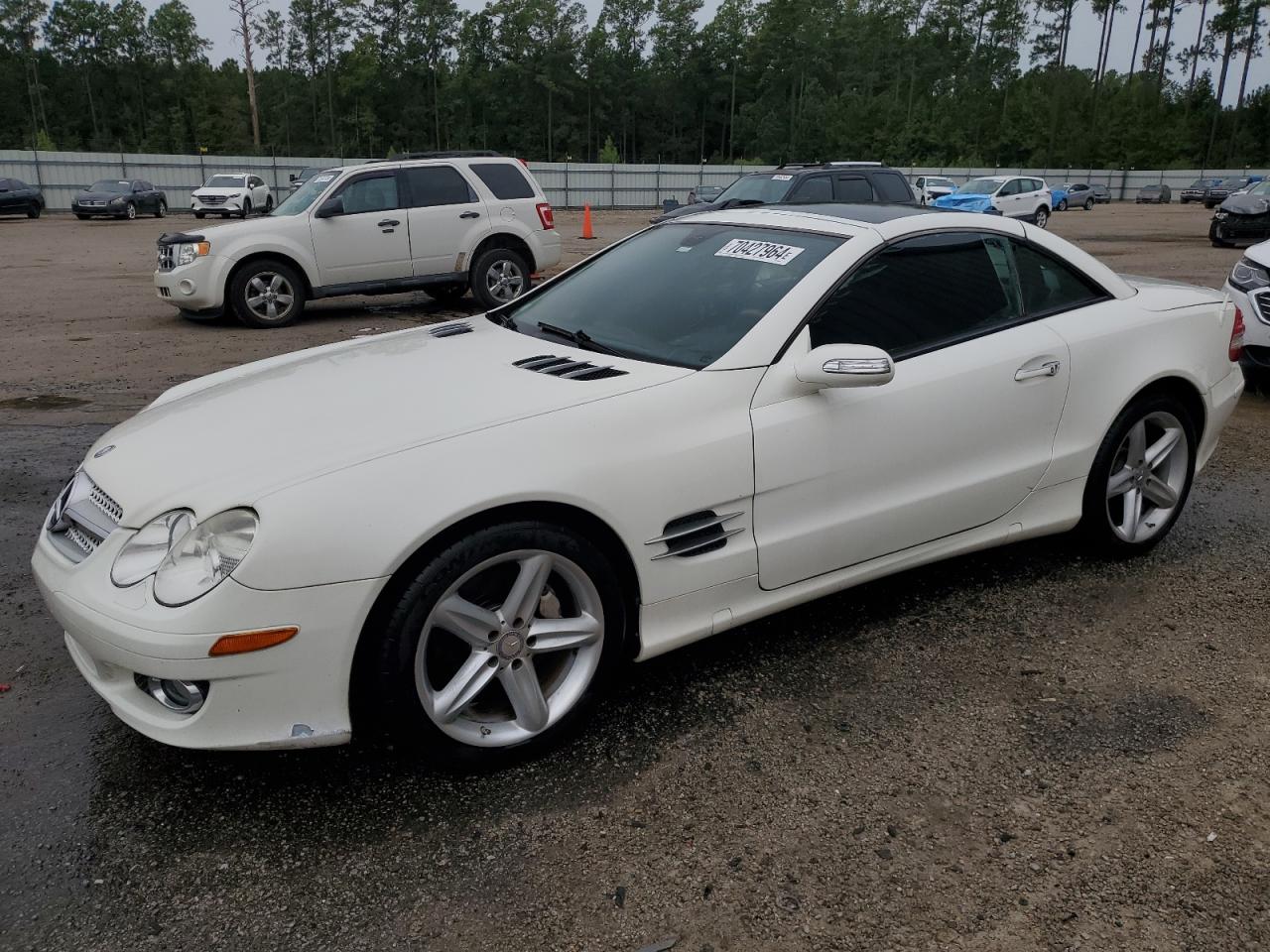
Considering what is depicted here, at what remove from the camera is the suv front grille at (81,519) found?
107 inches

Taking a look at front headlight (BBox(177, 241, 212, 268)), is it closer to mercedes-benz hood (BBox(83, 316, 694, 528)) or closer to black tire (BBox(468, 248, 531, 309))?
black tire (BBox(468, 248, 531, 309))

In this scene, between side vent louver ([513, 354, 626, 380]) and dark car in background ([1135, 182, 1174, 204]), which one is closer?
side vent louver ([513, 354, 626, 380])

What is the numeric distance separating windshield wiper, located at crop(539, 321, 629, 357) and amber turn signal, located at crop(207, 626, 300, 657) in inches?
57.0

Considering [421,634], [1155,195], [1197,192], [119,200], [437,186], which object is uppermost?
[437,186]

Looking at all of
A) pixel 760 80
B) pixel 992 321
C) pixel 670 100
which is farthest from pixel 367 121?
pixel 992 321

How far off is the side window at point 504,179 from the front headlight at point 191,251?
310 cm

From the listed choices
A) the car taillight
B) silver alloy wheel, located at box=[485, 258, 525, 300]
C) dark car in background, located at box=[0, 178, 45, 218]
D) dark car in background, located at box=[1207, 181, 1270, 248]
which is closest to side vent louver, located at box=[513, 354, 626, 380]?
the car taillight

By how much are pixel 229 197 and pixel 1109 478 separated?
112 ft

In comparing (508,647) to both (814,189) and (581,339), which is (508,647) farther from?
(814,189)

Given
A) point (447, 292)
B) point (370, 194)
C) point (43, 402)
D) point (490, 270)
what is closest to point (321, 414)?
point (43, 402)

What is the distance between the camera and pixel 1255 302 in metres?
7.36

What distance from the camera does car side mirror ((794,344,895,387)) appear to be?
120 inches

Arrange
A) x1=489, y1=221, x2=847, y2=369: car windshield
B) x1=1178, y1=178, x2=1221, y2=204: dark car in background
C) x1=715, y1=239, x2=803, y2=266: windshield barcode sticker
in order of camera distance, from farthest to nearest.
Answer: x1=1178, y1=178, x2=1221, y2=204: dark car in background → x1=715, y1=239, x2=803, y2=266: windshield barcode sticker → x1=489, y1=221, x2=847, y2=369: car windshield

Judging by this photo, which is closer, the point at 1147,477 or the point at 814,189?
the point at 1147,477
